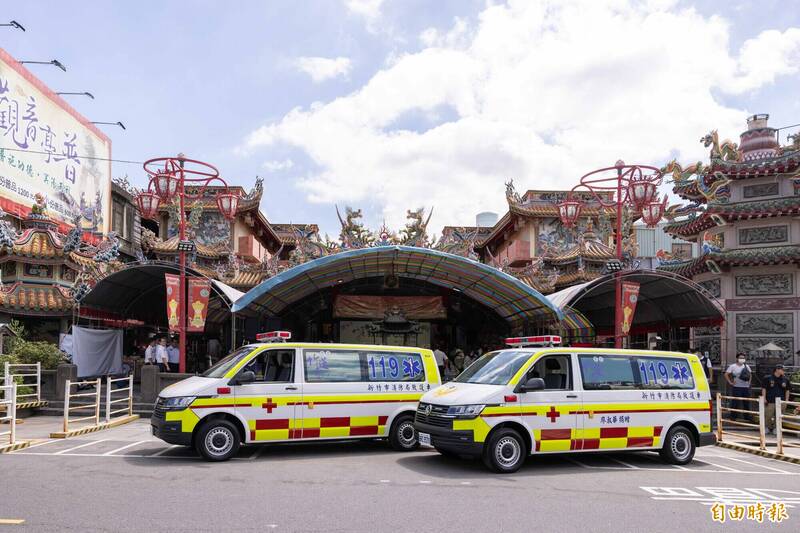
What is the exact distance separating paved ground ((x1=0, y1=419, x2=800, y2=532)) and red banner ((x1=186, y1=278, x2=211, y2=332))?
6292 millimetres

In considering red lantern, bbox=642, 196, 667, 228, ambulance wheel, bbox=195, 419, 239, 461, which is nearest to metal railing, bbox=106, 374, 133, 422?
ambulance wheel, bbox=195, 419, 239, 461

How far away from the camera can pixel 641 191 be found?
16047 mm

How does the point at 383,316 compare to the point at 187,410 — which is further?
the point at 383,316

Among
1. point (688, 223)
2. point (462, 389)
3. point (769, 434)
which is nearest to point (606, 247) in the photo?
point (688, 223)

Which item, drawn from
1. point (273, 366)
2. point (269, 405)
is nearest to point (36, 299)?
point (273, 366)

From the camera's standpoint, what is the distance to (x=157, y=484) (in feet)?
25.5

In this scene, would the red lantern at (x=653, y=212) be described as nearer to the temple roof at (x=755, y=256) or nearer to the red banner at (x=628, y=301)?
the red banner at (x=628, y=301)

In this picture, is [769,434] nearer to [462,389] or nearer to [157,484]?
[462,389]

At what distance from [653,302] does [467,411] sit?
46.8 feet

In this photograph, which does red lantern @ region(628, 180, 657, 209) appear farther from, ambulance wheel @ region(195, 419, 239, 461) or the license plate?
ambulance wheel @ region(195, 419, 239, 461)

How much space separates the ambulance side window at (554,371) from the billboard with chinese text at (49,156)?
23.3 meters

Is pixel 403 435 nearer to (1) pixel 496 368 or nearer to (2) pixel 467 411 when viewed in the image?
(1) pixel 496 368

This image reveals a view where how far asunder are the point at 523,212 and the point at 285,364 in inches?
1026

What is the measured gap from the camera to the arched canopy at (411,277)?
59.8 feet
